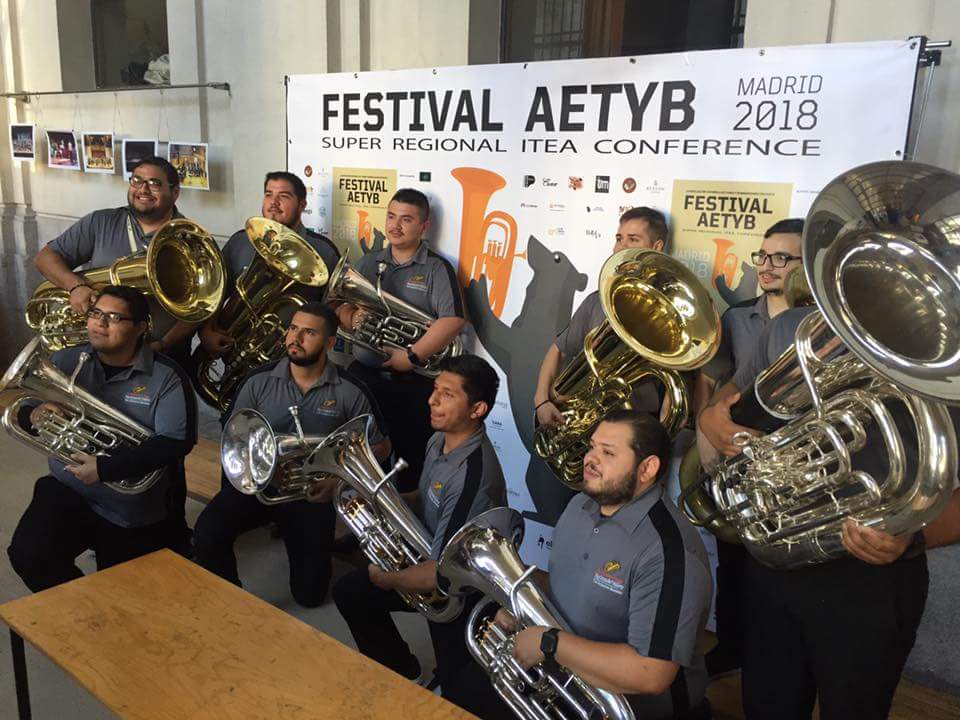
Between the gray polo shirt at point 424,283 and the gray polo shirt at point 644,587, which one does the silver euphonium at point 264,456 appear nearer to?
the gray polo shirt at point 424,283

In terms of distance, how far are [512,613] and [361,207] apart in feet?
9.83

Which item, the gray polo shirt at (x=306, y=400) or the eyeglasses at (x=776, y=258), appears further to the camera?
the gray polo shirt at (x=306, y=400)

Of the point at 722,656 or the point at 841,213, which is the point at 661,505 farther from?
the point at 722,656

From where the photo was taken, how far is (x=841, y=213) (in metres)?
1.84

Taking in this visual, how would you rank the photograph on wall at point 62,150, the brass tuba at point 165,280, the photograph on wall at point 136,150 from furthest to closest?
the photograph on wall at point 62,150
the photograph on wall at point 136,150
the brass tuba at point 165,280

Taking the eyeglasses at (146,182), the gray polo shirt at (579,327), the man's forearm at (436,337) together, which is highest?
the eyeglasses at (146,182)

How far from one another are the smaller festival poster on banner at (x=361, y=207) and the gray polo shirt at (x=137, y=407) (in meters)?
1.46

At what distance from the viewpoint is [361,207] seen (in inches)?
184

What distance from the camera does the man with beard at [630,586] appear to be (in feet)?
6.82

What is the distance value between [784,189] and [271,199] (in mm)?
2597

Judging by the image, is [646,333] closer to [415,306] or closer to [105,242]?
[415,306]

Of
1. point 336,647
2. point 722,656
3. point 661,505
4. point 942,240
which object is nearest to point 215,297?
point 336,647

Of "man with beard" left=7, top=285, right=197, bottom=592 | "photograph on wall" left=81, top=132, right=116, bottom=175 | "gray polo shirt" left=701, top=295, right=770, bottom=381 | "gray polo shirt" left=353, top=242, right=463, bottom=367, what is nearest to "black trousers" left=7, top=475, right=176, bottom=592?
"man with beard" left=7, top=285, right=197, bottom=592

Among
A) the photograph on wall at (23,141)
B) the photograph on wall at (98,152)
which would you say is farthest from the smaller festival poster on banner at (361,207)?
the photograph on wall at (23,141)
